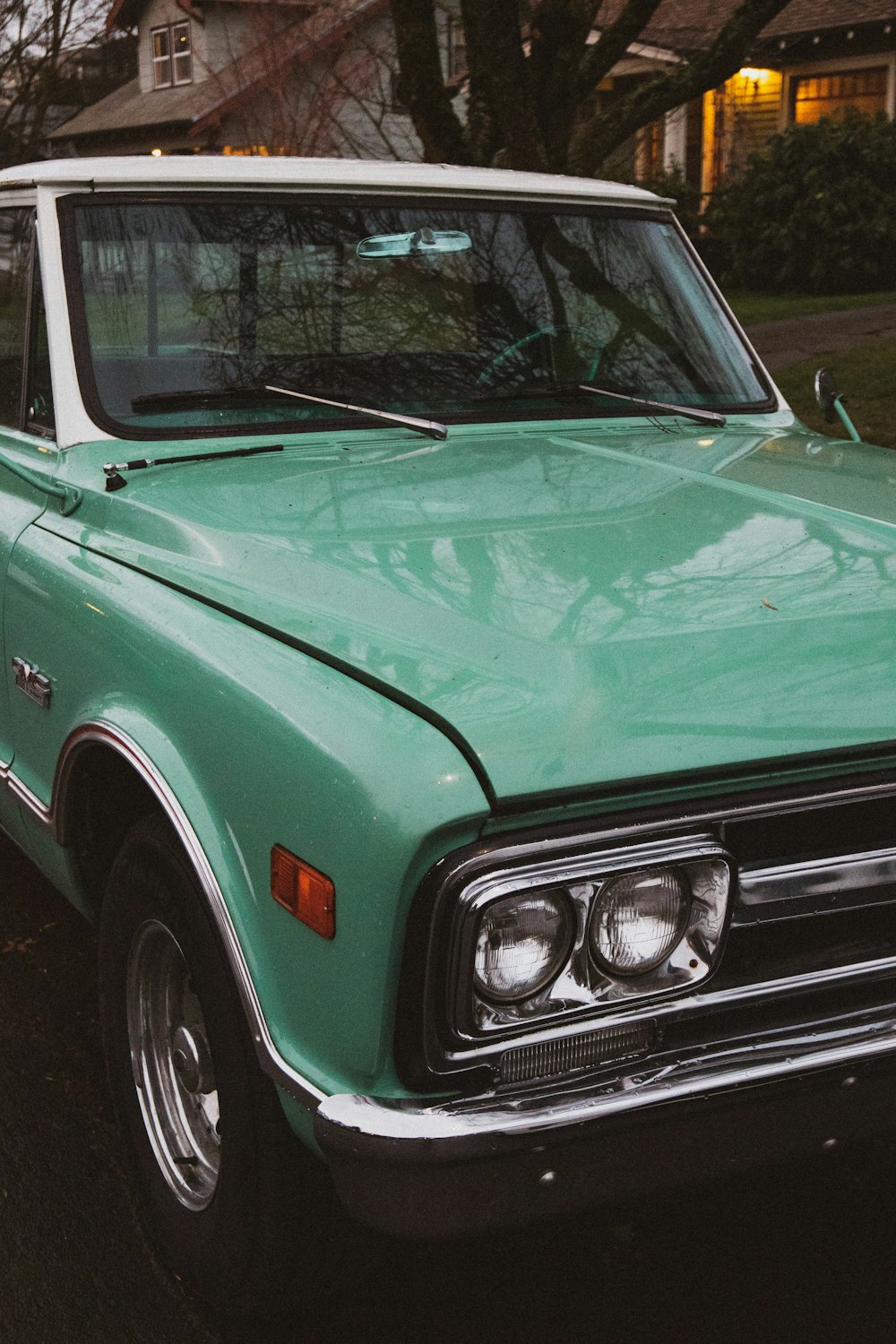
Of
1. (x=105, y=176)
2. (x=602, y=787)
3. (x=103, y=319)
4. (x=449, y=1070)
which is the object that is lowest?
(x=449, y=1070)

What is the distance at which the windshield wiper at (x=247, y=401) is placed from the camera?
10.0ft

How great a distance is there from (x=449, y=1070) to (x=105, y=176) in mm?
2244

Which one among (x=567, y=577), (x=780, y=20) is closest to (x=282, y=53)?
(x=780, y=20)

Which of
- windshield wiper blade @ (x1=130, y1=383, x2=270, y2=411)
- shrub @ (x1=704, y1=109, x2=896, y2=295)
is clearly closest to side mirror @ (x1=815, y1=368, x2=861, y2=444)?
windshield wiper blade @ (x1=130, y1=383, x2=270, y2=411)

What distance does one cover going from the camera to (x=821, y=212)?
16750 mm

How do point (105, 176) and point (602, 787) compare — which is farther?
point (105, 176)

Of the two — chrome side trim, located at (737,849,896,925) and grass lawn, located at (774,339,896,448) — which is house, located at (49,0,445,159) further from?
chrome side trim, located at (737,849,896,925)

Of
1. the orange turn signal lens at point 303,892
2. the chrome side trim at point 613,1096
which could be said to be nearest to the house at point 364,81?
the orange turn signal lens at point 303,892

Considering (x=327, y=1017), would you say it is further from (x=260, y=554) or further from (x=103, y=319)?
(x=103, y=319)

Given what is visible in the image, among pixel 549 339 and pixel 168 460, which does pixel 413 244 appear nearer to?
pixel 549 339

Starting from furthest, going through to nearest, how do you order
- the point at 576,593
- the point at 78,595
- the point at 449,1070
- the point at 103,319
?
the point at 103,319 < the point at 78,595 < the point at 576,593 < the point at 449,1070

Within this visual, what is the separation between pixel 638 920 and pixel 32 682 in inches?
58.2

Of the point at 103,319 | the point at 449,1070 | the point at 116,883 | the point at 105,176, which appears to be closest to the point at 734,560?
the point at 449,1070

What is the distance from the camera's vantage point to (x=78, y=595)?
2.64 metres
